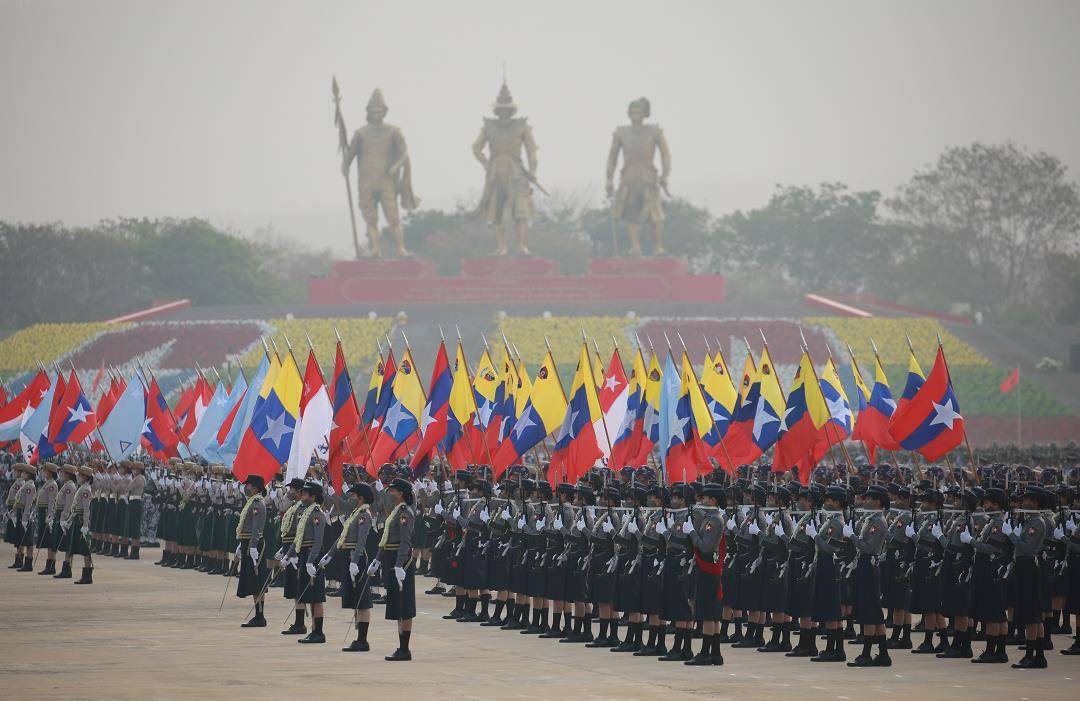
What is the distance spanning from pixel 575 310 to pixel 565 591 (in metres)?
41.5

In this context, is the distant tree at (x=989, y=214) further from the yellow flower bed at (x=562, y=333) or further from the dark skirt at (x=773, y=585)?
the dark skirt at (x=773, y=585)

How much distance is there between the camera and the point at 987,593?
49.6 ft

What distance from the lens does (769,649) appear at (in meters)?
Result: 16.0

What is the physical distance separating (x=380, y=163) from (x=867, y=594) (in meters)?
47.6

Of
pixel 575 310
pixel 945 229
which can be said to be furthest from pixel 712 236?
pixel 575 310

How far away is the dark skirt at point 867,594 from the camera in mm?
14922

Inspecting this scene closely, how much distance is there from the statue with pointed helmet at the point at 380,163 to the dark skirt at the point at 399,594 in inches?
1812

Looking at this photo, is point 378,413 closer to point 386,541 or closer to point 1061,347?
point 386,541

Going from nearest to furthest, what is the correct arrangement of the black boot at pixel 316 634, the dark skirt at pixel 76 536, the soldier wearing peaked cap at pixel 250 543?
the black boot at pixel 316 634 → the soldier wearing peaked cap at pixel 250 543 → the dark skirt at pixel 76 536

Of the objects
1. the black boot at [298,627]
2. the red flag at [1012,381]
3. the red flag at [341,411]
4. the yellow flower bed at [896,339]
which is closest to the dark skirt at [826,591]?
the black boot at [298,627]

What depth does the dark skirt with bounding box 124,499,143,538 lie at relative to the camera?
26.8 m

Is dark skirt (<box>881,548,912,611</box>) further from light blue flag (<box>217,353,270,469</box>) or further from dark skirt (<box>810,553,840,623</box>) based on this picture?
light blue flag (<box>217,353,270,469</box>)

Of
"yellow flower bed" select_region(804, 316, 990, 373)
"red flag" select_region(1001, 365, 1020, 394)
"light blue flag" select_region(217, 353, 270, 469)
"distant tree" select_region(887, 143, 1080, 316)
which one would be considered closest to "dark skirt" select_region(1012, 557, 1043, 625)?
"light blue flag" select_region(217, 353, 270, 469)

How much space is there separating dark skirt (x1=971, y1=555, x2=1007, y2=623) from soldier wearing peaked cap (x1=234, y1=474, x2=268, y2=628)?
22.8 ft
